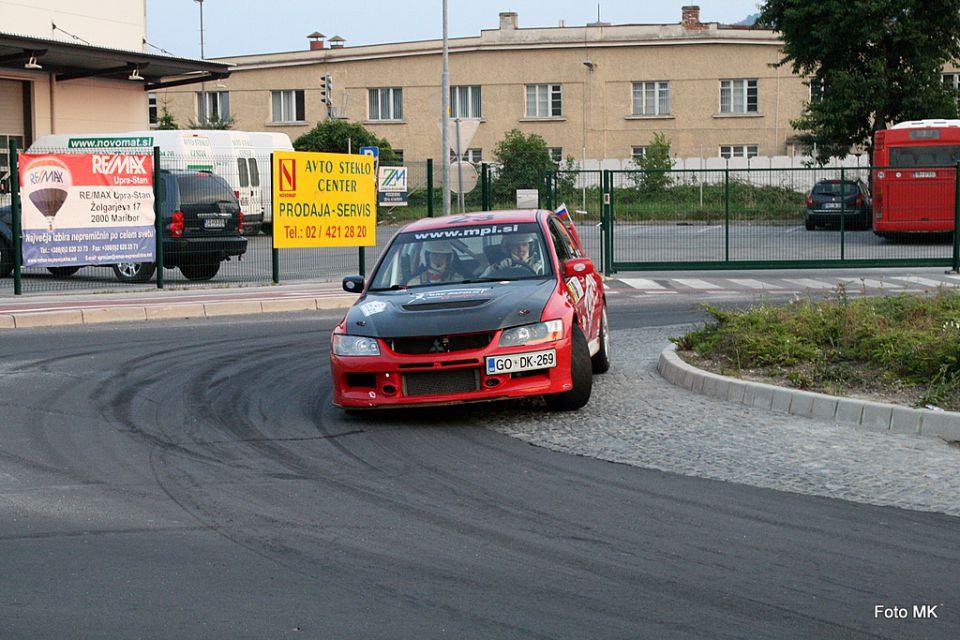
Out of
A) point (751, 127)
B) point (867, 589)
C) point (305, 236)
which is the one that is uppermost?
point (751, 127)

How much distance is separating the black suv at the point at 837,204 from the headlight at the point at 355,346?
15.5 meters

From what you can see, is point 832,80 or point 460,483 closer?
point 460,483

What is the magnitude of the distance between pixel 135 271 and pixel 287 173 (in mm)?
3248

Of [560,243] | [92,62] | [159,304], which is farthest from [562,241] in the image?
[92,62]

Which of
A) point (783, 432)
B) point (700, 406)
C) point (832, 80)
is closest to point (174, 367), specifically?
point (700, 406)

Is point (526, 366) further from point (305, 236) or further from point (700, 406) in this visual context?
point (305, 236)

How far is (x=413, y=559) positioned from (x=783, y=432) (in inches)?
→ 149

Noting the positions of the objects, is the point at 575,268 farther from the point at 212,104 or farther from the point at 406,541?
the point at 212,104

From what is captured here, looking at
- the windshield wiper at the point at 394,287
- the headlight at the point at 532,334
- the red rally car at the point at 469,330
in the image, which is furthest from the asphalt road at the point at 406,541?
the windshield wiper at the point at 394,287

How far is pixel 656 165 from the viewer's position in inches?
2051

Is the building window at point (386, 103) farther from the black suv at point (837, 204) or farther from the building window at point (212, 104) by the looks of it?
the black suv at point (837, 204)

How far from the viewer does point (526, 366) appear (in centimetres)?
915

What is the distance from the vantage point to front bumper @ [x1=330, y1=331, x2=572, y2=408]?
9.09 meters

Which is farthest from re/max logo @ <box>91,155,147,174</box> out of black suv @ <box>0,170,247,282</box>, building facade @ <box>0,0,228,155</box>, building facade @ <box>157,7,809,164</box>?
building facade @ <box>157,7,809,164</box>
